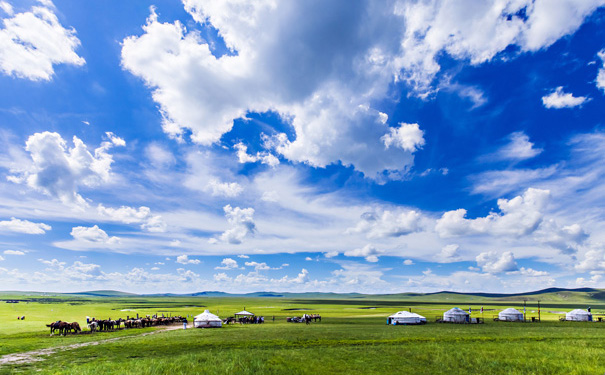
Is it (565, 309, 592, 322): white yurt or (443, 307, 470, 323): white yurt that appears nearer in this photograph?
(443, 307, 470, 323): white yurt

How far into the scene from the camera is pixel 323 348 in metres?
36.2

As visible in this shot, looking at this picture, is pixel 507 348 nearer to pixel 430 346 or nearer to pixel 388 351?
pixel 430 346

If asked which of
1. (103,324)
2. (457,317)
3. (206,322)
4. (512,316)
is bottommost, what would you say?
(512,316)

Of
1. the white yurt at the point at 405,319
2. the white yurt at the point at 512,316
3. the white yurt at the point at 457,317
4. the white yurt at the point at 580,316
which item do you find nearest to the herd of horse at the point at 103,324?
the white yurt at the point at 405,319

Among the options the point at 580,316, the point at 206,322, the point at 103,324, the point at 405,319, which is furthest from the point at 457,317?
the point at 103,324

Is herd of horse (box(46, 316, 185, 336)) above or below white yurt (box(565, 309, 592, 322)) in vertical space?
above

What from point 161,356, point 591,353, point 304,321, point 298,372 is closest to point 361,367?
point 298,372

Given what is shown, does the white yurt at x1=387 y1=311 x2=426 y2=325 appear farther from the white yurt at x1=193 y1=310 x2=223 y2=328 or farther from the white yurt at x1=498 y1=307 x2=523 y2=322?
the white yurt at x1=193 y1=310 x2=223 y2=328

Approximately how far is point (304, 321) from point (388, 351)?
50008mm

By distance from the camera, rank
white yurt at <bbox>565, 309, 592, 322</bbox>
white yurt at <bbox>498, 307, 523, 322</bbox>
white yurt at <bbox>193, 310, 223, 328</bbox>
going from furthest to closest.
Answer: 1. white yurt at <bbox>565, 309, 592, 322</bbox>
2. white yurt at <bbox>498, 307, 523, 322</bbox>
3. white yurt at <bbox>193, 310, 223, 328</bbox>

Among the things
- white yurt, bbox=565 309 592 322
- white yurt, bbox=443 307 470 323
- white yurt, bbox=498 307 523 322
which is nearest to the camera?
white yurt, bbox=443 307 470 323

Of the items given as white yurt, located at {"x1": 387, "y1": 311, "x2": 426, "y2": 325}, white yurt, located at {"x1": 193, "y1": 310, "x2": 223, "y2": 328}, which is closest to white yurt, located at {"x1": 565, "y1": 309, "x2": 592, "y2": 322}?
white yurt, located at {"x1": 387, "y1": 311, "x2": 426, "y2": 325}

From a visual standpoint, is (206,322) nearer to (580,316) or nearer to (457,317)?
(457,317)

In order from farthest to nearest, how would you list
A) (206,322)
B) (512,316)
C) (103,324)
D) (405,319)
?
(512,316), (405,319), (206,322), (103,324)
